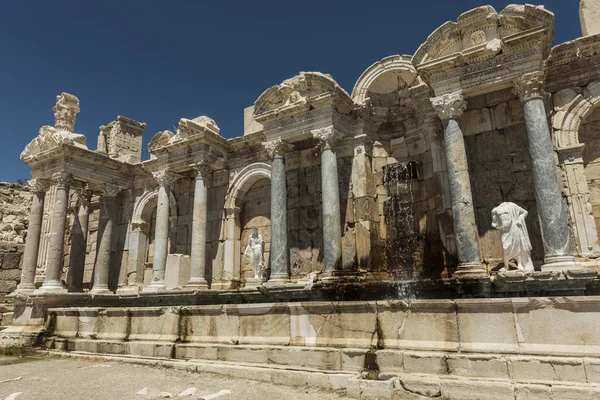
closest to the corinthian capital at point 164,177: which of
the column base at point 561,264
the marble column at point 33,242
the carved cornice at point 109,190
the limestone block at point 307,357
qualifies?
the carved cornice at point 109,190

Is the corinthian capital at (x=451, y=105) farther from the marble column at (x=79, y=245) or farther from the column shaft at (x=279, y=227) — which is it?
the marble column at (x=79, y=245)

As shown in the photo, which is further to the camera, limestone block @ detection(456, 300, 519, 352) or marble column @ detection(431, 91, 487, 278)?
marble column @ detection(431, 91, 487, 278)

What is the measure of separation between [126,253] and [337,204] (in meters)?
10.4

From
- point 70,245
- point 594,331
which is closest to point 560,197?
point 594,331

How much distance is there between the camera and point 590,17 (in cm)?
1056

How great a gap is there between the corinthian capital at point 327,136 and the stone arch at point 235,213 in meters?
2.99

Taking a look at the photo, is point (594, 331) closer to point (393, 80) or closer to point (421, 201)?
point (421, 201)

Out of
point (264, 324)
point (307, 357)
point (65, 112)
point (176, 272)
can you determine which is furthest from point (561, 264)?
point (65, 112)

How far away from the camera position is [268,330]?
6.85 meters

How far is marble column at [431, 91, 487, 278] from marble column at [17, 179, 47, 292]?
13.9 m

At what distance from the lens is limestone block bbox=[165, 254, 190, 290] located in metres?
13.9

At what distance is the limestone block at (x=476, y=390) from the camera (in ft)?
15.5

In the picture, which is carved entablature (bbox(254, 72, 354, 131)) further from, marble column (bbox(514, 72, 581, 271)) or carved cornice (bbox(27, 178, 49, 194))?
carved cornice (bbox(27, 178, 49, 194))

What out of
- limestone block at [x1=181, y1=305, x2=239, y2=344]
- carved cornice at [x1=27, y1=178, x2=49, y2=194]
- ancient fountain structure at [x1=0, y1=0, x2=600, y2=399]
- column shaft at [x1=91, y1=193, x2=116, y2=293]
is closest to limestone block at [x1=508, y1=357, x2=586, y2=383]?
ancient fountain structure at [x1=0, y1=0, x2=600, y2=399]
